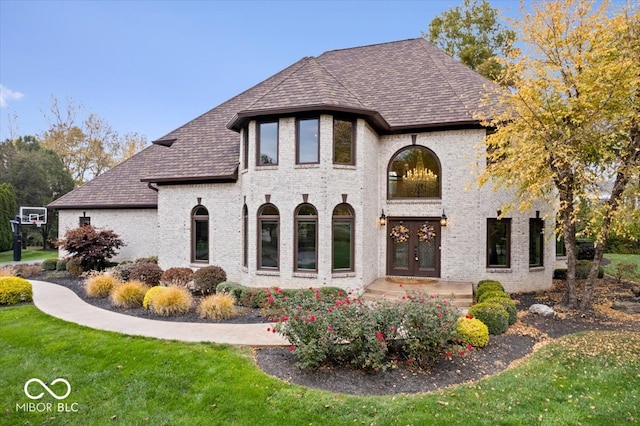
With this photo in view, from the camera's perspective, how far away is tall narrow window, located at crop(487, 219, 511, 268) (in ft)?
40.2

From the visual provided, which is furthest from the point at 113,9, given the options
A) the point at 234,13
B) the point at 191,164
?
the point at 191,164

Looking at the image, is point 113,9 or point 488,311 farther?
point 113,9

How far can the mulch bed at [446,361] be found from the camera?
5.39 metres

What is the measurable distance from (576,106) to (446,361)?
7.22 metres

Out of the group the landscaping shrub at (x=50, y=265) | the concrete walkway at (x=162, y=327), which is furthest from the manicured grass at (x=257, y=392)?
the landscaping shrub at (x=50, y=265)

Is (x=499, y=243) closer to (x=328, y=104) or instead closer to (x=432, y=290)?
(x=432, y=290)

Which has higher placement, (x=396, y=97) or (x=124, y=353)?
(x=396, y=97)

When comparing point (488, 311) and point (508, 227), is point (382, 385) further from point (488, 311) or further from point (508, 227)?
point (508, 227)

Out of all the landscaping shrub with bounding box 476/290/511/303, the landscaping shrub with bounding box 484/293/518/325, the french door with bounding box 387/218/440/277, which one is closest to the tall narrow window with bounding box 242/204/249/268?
the french door with bounding box 387/218/440/277

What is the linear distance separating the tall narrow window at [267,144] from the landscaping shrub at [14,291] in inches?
333

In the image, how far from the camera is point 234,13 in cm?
1722

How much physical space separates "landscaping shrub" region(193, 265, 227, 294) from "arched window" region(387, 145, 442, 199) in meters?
6.92

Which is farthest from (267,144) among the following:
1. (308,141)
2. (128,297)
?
(128,297)

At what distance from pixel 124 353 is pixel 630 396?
8419 millimetres
